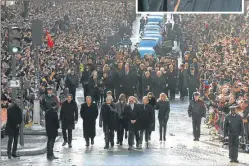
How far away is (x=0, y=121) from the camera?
27609 millimetres

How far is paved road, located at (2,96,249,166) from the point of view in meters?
26.9

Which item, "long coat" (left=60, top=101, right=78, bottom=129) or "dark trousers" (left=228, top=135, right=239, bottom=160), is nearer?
"dark trousers" (left=228, top=135, right=239, bottom=160)

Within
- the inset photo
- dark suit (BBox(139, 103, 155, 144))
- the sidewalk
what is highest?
the inset photo

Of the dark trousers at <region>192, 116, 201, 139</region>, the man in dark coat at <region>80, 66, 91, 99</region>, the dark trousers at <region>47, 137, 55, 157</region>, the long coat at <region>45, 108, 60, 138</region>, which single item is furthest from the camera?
the man in dark coat at <region>80, 66, 91, 99</region>

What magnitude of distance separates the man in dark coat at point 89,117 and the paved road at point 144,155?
1.15ft

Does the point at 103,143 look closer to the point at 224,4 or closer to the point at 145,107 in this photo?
the point at 145,107

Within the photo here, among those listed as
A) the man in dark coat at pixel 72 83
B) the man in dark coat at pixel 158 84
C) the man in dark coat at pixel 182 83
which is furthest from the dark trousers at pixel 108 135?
the man in dark coat at pixel 182 83

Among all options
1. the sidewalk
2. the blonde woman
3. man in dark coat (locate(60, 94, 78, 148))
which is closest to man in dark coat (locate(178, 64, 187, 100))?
the blonde woman

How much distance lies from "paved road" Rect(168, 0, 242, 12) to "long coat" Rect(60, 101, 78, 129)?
11.5 feet

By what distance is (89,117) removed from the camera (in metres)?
29.0

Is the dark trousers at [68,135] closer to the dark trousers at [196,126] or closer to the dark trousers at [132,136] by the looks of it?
the dark trousers at [132,136]

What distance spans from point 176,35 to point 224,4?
20.1m

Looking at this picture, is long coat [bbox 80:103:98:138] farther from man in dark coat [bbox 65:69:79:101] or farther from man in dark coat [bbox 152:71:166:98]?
man in dark coat [bbox 152:71:166:98]

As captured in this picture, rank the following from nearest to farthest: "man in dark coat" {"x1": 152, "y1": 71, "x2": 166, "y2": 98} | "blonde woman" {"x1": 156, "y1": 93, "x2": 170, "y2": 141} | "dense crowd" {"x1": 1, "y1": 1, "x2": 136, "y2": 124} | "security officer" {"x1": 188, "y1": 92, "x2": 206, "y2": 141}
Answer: "blonde woman" {"x1": 156, "y1": 93, "x2": 170, "y2": 141} → "security officer" {"x1": 188, "y1": 92, "x2": 206, "y2": 141} → "dense crowd" {"x1": 1, "y1": 1, "x2": 136, "y2": 124} → "man in dark coat" {"x1": 152, "y1": 71, "x2": 166, "y2": 98}
